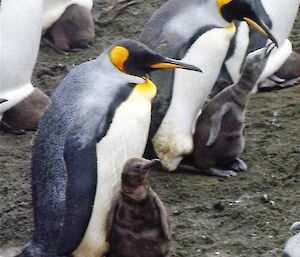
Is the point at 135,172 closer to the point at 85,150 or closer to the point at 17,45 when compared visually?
the point at 85,150

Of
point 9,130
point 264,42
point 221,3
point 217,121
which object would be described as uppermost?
point 221,3

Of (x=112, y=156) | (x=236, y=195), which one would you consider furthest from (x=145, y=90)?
(x=236, y=195)

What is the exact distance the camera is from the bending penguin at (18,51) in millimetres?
6375

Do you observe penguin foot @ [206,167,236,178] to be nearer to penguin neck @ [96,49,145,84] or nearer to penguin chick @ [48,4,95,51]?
penguin neck @ [96,49,145,84]

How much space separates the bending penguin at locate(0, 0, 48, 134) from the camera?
6375mm

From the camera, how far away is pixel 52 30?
7832 millimetres

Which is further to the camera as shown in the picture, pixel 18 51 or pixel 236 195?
pixel 18 51

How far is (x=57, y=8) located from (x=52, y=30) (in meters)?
0.17

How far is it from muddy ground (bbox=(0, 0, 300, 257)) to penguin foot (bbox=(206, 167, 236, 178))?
31 mm

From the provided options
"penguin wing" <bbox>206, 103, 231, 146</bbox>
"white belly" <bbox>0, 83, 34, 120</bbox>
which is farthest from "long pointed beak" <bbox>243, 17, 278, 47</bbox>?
"white belly" <bbox>0, 83, 34, 120</bbox>

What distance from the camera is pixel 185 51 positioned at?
19.4ft

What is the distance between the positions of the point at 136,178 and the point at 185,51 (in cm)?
132

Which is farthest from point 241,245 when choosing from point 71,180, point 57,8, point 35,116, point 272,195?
point 57,8

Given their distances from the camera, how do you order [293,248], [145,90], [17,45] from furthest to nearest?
1. [17,45]
2. [145,90]
3. [293,248]
